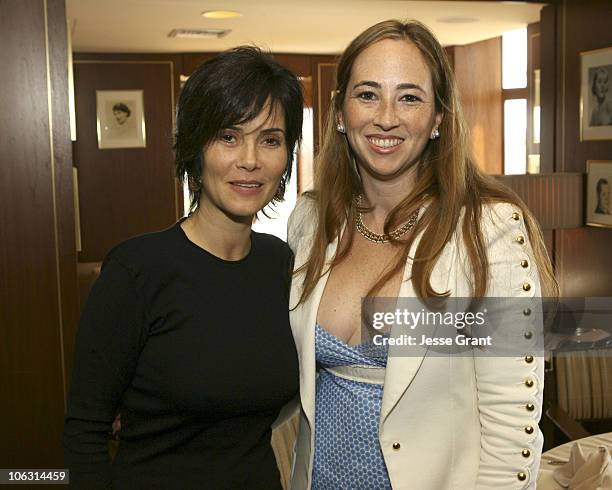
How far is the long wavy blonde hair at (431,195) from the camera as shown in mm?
1337

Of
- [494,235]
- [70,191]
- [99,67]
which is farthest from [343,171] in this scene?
[99,67]

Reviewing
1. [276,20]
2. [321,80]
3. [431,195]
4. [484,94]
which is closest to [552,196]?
[276,20]

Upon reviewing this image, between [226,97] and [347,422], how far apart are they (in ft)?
2.02

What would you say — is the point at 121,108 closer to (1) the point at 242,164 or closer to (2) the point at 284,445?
(2) the point at 284,445

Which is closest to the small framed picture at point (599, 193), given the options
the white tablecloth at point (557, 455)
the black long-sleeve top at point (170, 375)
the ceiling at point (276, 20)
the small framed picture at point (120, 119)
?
the ceiling at point (276, 20)

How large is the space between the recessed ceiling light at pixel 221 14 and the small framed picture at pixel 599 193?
226 centimetres

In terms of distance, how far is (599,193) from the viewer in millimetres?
4027

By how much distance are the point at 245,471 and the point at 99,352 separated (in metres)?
0.34

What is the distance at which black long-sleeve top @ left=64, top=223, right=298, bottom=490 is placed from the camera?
1.30 metres

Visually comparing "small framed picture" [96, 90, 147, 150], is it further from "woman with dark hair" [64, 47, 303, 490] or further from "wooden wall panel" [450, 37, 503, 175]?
"woman with dark hair" [64, 47, 303, 490]

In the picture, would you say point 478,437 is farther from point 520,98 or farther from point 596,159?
point 520,98

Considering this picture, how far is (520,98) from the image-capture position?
6.52 m

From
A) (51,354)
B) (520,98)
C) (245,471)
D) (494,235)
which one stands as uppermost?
(520,98)

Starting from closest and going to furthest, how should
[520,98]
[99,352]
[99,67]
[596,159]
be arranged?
[99,352] < [596,159] < [520,98] < [99,67]
